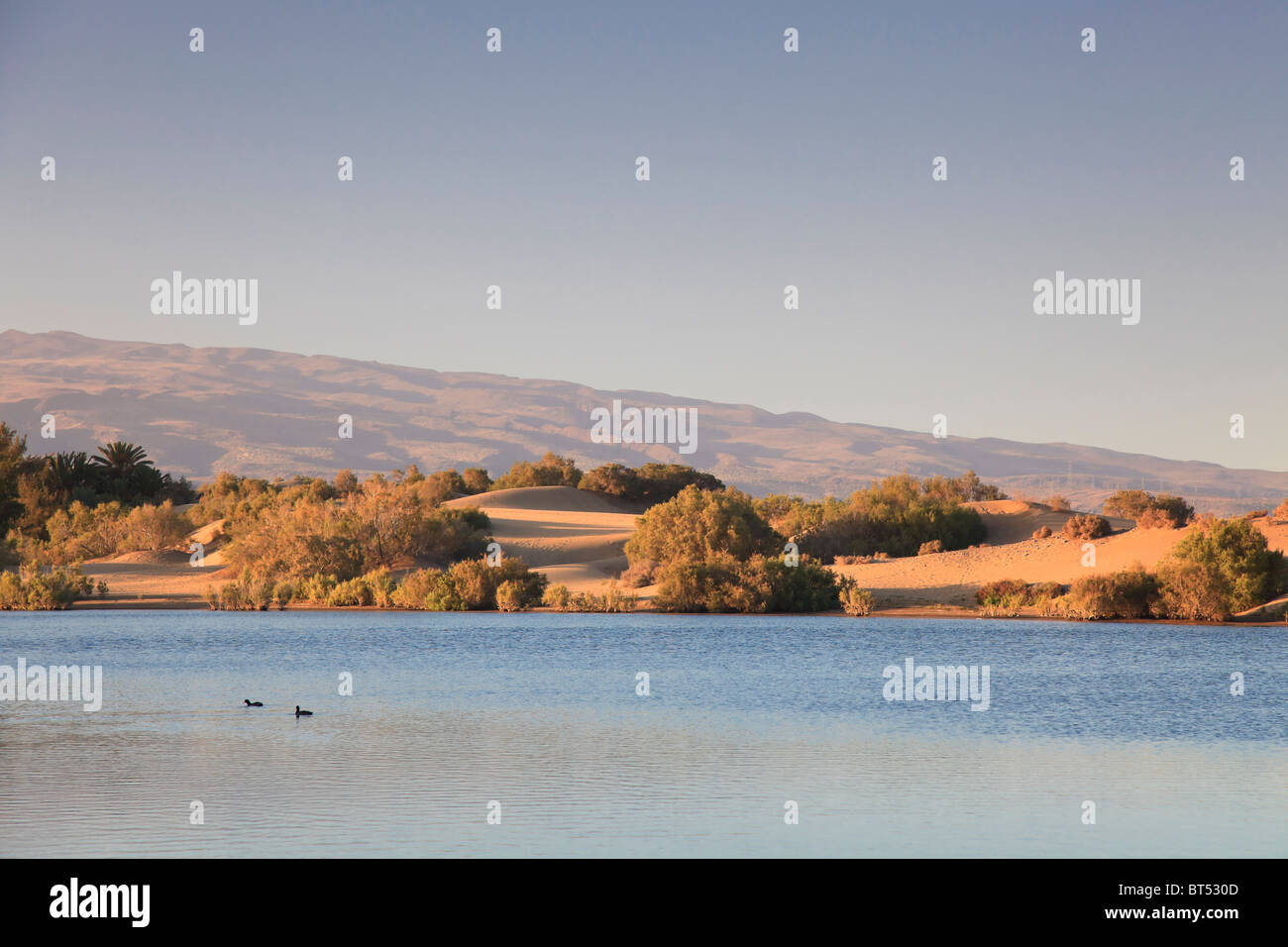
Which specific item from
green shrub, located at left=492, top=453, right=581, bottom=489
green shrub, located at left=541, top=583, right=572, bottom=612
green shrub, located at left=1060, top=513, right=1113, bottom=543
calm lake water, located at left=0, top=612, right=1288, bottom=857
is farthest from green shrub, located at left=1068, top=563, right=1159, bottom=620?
green shrub, located at left=492, top=453, right=581, bottom=489

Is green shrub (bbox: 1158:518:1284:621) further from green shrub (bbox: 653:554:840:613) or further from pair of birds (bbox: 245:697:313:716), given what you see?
pair of birds (bbox: 245:697:313:716)

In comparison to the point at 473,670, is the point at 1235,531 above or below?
above

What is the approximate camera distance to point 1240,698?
68.9ft

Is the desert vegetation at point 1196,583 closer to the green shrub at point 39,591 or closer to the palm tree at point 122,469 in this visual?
the green shrub at point 39,591

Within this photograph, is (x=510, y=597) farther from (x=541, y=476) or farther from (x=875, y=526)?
(x=541, y=476)

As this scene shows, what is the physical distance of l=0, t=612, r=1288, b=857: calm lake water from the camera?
11.5 meters

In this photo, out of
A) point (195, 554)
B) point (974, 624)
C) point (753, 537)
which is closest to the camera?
point (974, 624)

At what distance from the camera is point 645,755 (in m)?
15.5

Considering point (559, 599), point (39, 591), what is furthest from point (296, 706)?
point (39, 591)
